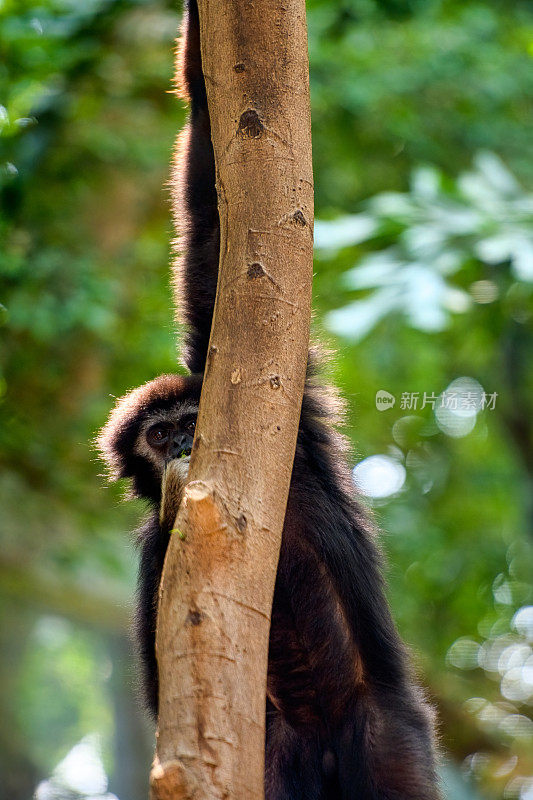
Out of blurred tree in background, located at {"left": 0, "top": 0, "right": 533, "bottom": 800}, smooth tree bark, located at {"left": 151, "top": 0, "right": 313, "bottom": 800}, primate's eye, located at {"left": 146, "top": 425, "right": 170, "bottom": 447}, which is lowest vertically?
smooth tree bark, located at {"left": 151, "top": 0, "right": 313, "bottom": 800}

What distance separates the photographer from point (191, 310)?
4.43m

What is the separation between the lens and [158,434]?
4.53 meters

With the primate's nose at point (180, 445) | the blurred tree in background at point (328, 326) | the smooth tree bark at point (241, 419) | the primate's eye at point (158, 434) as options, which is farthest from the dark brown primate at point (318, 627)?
the blurred tree in background at point (328, 326)

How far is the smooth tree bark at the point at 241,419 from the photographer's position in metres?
2.19

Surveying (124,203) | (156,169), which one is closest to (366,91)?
(156,169)

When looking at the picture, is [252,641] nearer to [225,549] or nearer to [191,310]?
[225,549]

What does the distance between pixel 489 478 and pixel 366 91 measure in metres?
5.22

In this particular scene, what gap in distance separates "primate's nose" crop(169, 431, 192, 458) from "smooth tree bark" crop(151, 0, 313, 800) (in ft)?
5.93

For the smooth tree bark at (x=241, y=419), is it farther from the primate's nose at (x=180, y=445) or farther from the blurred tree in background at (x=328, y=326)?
the blurred tree in background at (x=328, y=326)

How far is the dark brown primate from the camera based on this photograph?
381 cm

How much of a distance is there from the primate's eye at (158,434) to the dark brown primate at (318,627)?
187 millimetres

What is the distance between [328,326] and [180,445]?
1.83 meters

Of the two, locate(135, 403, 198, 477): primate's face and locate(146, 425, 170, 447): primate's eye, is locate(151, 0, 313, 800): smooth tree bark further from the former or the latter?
locate(146, 425, 170, 447): primate's eye

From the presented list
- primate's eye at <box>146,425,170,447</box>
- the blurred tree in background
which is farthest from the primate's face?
the blurred tree in background
